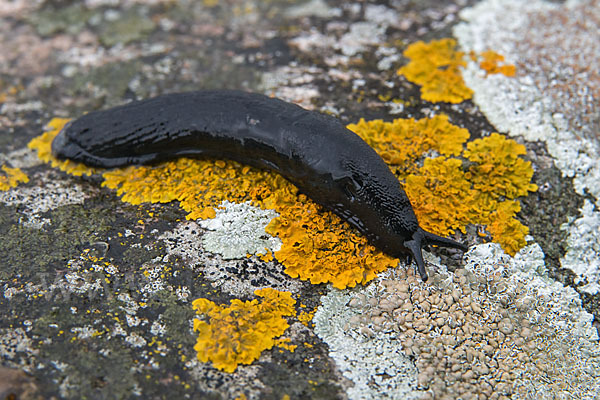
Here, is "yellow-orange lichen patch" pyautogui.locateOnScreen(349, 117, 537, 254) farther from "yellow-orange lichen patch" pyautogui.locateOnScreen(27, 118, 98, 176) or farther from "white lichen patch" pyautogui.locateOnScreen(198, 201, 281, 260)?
"yellow-orange lichen patch" pyautogui.locateOnScreen(27, 118, 98, 176)

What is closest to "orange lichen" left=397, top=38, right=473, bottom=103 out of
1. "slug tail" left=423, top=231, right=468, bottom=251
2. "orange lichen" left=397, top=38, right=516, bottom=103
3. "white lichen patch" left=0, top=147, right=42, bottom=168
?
"orange lichen" left=397, top=38, right=516, bottom=103

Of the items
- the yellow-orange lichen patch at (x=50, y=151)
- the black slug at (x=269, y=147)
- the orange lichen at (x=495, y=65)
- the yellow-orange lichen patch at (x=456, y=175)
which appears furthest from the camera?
the orange lichen at (x=495, y=65)

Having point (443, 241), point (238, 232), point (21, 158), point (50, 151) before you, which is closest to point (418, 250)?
point (443, 241)

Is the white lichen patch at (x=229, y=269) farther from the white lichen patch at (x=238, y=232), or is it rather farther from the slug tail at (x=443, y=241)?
the slug tail at (x=443, y=241)

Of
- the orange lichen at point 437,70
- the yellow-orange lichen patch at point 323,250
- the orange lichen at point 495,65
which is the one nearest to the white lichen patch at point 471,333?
the yellow-orange lichen patch at point 323,250

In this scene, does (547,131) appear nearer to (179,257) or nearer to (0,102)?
(179,257)

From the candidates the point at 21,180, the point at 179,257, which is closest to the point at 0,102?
the point at 21,180
